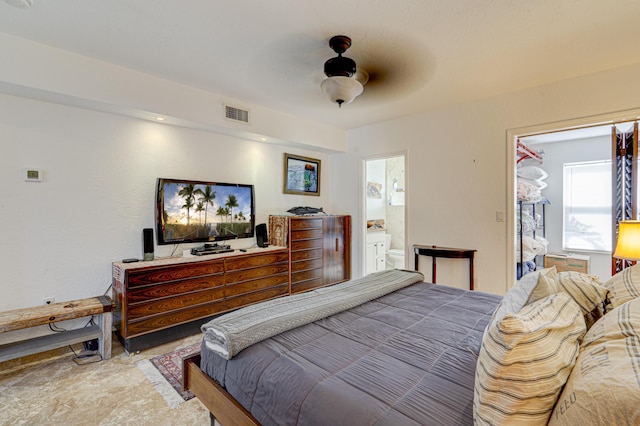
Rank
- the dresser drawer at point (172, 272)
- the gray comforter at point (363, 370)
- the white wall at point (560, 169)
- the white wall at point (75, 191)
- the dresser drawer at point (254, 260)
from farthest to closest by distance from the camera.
→ the white wall at point (560, 169) → the dresser drawer at point (254, 260) → the dresser drawer at point (172, 272) → the white wall at point (75, 191) → the gray comforter at point (363, 370)

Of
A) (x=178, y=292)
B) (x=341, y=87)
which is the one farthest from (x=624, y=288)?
(x=178, y=292)

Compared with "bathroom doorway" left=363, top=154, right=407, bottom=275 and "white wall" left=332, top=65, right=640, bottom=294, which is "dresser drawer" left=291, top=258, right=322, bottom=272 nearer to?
"bathroom doorway" left=363, top=154, right=407, bottom=275

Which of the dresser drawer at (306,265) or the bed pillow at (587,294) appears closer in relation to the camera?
the bed pillow at (587,294)

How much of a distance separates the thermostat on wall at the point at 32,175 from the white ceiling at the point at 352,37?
42.2 inches

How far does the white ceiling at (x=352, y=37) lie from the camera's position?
1891mm

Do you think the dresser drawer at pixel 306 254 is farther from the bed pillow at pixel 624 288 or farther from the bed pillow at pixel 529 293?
the bed pillow at pixel 624 288

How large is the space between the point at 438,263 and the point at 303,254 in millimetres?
1853

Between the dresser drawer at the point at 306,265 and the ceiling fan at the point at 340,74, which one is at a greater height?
the ceiling fan at the point at 340,74

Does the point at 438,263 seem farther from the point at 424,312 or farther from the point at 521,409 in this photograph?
the point at 521,409

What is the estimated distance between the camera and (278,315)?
1636 mm

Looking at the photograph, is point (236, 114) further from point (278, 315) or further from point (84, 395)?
point (84, 395)

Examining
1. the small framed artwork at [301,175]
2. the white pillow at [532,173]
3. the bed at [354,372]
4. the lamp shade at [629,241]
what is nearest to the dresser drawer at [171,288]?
the bed at [354,372]

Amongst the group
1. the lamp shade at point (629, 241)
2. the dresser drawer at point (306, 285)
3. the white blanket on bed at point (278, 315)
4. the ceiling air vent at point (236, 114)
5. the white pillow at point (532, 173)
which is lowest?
the dresser drawer at point (306, 285)

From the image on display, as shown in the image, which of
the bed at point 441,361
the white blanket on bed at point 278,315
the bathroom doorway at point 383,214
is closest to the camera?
the bed at point 441,361
